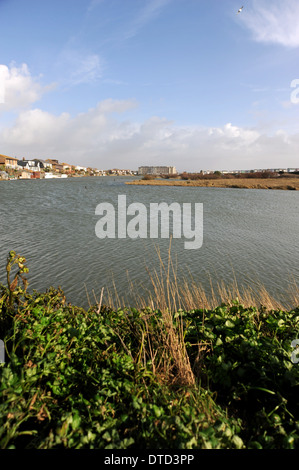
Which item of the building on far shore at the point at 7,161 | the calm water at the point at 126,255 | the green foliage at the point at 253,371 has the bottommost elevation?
the calm water at the point at 126,255

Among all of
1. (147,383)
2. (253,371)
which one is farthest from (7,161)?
(253,371)

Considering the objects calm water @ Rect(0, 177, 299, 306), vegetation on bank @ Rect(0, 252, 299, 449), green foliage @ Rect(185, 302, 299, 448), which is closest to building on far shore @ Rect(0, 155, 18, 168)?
calm water @ Rect(0, 177, 299, 306)

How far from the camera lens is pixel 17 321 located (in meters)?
2.42

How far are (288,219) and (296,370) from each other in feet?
69.4

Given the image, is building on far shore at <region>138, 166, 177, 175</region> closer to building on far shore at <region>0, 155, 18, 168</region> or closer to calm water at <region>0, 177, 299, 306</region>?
building on far shore at <region>0, 155, 18, 168</region>

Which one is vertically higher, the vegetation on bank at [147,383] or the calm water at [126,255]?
the vegetation on bank at [147,383]

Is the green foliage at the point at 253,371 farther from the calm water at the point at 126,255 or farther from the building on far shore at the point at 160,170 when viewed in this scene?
the building on far shore at the point at 160,170

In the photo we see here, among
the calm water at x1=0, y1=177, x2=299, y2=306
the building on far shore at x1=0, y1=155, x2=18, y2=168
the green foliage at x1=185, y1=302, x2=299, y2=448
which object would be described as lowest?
the calm water at x1=0, y1=177, x2=299, y2=306

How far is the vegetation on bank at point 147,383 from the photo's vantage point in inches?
65.4

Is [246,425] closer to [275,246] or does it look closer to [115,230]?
[275,246]

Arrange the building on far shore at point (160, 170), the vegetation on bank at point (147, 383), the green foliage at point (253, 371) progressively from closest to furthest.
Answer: the vegetation on bank at point (147, 383) → the green foliage at point (253, 371) → the building on far shore at point (160, 170)

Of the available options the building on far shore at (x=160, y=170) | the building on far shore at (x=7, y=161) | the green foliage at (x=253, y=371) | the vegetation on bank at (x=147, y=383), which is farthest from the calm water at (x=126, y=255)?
the building on far shore at (x=160, y=170)

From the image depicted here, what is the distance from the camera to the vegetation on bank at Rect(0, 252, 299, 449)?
5.45ft
